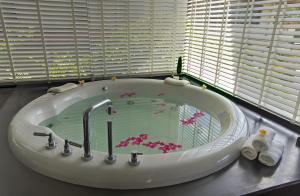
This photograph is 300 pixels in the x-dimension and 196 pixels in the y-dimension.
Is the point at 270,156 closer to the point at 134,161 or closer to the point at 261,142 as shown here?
the point at 261,142

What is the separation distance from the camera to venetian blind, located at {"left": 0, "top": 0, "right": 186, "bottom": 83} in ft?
7.54

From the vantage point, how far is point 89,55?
8.59 feet

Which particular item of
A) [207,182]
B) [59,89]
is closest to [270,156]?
[207,182]

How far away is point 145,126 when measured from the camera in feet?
6.35

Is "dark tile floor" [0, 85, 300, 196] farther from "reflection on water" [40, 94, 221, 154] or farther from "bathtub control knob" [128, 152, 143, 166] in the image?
"reflection on water" [40, 94, 221, 154]

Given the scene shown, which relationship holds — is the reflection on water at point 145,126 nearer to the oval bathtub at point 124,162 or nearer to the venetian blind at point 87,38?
the oval bathtub at point 124,162

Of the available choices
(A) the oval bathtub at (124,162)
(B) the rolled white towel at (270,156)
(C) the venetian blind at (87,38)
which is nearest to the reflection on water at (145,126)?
(A) the oval bathtub at (124,162)

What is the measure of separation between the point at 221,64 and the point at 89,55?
5.13 ft

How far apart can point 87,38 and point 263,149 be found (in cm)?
218

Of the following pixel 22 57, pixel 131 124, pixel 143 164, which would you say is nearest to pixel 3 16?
pixel 22 57

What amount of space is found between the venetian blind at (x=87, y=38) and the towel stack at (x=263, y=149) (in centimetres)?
198

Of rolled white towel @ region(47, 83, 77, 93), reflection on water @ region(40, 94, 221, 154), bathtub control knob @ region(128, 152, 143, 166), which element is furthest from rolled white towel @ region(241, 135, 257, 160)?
rolled white towel @ region(47, 83, 77, 93)

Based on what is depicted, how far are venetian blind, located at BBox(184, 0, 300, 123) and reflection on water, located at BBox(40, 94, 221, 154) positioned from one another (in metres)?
0.48

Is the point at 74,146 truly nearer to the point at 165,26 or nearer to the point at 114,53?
the point at 114,53
